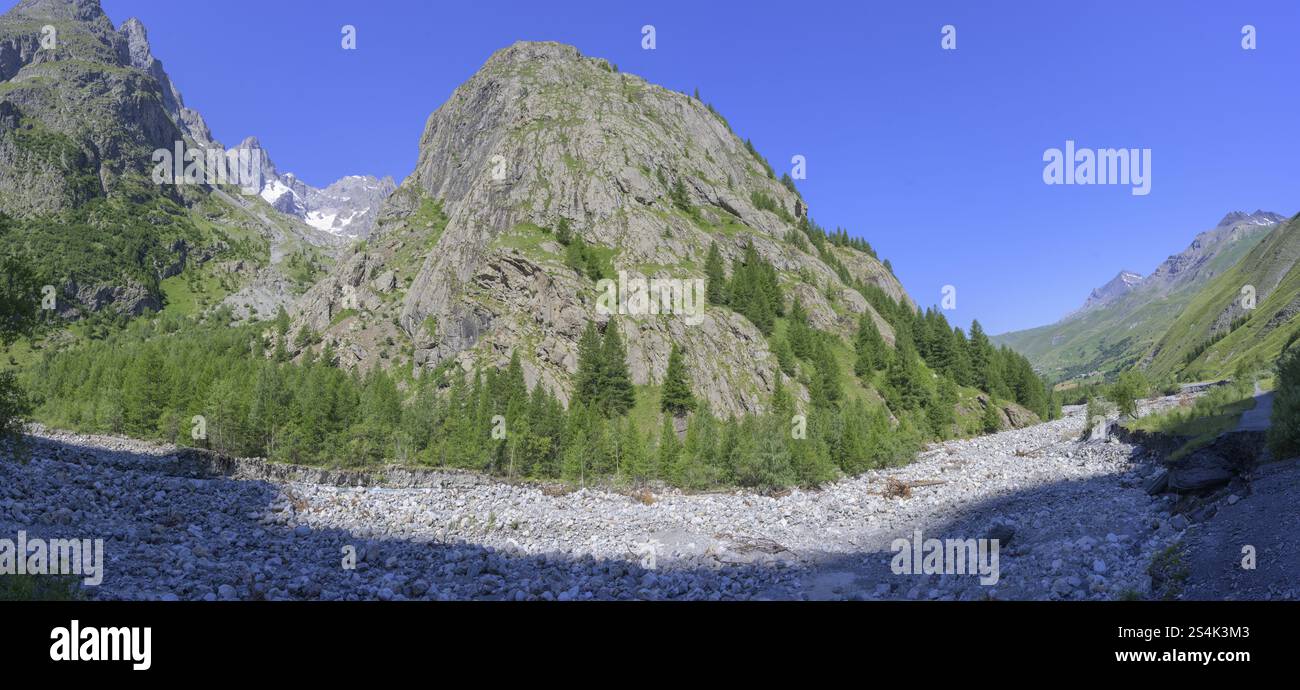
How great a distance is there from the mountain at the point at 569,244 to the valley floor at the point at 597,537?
52.4 m

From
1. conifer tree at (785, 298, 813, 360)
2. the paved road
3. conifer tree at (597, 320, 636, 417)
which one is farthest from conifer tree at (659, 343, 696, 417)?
the paved road

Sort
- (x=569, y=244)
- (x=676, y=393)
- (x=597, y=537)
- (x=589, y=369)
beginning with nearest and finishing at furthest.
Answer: (x=597, y=537) → (x=676, y=393) → (x=589, y=369) → (x=569, y=244)

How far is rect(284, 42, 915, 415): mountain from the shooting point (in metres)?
105

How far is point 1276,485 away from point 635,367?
81.6 m

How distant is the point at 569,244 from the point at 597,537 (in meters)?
98.5

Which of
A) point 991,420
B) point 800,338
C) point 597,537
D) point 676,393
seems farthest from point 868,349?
point 597,537

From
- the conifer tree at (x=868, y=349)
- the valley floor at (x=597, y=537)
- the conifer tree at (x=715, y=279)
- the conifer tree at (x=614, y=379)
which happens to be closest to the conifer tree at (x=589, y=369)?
the conifer tree at (x=614, y=379)

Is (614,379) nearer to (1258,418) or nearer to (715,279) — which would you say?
(715,279)

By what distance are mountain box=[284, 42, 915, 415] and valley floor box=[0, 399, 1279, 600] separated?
172 ft

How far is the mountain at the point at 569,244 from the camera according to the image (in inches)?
4141

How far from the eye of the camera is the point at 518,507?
47.0m

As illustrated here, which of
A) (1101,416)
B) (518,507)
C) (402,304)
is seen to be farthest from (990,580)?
→ (402,304)

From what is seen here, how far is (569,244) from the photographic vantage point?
12631cm
